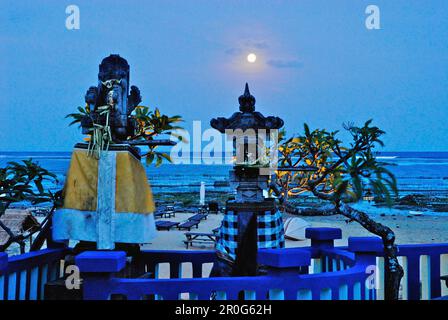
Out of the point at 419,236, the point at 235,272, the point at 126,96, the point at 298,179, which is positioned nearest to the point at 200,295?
the point at 235,272

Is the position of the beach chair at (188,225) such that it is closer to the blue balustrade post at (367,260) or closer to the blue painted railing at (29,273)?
the blue painted railing at (29,273)

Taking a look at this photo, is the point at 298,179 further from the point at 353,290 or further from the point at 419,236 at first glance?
the point at 419,236

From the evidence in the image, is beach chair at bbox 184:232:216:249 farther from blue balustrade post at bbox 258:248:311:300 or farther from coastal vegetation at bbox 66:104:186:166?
blue balustrade post at bbox 258:248:311:300

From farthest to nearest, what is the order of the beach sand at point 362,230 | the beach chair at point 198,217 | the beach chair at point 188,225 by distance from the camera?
the beach chair at point 198,217 < the beach chair at point 188,225 < the beach sand at point 362,230

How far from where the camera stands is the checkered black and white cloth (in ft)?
11.2

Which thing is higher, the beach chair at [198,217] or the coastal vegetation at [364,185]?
the coastal vegetation at [364,185]

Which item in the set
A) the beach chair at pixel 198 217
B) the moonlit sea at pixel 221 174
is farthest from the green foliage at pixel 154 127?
the moonlit sea at pixel 221 174

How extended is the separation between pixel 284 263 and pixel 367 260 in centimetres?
88

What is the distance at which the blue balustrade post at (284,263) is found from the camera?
260 cm

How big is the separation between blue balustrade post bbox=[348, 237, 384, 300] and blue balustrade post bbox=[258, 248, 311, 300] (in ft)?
1.98

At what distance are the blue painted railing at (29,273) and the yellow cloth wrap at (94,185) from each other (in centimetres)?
52

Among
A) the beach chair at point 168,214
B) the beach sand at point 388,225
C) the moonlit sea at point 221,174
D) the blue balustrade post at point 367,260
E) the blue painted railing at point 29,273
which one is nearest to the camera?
the blue balustrade post at point 367,260

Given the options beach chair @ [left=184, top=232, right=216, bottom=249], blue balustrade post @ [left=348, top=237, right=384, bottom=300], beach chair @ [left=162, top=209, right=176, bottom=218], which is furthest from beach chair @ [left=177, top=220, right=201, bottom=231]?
blue balustrade post @ [left=348, top=237, right=384, bottom=300]

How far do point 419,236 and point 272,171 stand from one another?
16369 millimetres
